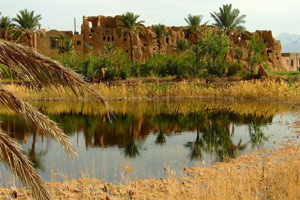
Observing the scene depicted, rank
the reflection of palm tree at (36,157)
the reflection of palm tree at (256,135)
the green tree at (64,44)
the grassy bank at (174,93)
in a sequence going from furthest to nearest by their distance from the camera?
the green tree at (64,44) → the grassy bank at (174,93) → the reflection of palm tree at (256,135) → the reflection of palm tree at (36,157)

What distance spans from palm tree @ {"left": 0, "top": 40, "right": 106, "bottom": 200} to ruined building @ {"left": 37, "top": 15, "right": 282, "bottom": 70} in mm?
45440

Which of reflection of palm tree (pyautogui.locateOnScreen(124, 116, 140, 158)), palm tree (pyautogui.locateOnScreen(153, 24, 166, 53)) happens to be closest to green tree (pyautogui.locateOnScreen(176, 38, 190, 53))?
palm tree (pyautogui.locateOnScreen(153, 24, 166, 53))

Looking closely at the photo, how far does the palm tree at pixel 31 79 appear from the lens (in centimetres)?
312

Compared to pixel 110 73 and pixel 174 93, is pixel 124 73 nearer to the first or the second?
pixel 110 73

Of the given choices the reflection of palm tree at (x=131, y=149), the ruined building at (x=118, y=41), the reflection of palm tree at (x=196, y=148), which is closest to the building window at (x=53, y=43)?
the ruined building at (x=118, y=41)

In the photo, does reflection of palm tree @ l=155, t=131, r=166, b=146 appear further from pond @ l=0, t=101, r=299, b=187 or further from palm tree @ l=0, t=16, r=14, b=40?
palm tree @ l=0, t=16, r=14, b=40

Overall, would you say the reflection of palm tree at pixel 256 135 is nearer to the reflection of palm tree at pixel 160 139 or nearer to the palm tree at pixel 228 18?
the reflection of palm tree at pixel 160 139

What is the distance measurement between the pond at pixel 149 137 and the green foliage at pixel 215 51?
1217cm

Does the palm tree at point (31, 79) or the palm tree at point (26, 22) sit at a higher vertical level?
the palm tree at point (26, 22)

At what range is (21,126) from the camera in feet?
54.0

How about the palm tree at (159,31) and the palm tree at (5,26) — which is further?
the palm tree at (159,31)

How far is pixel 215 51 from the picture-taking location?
121 feet

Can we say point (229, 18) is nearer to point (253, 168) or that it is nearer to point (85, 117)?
point (85, 117)

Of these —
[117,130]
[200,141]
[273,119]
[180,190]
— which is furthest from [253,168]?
[273,119]
